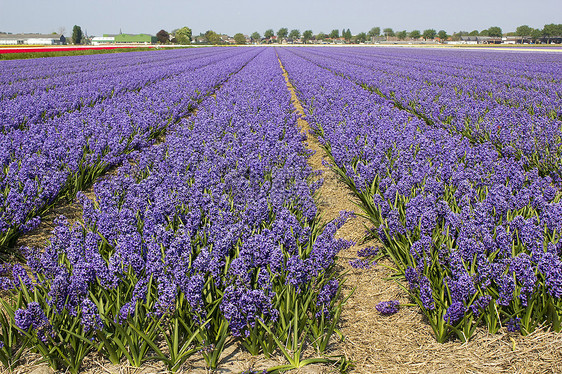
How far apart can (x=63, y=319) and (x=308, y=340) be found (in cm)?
191

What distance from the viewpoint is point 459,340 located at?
127 inches

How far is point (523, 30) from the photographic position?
170 m

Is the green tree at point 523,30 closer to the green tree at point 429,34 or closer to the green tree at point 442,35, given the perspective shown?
the green tree at point 442,35

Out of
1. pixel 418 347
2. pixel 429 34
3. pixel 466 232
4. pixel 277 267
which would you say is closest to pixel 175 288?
pixel 277 267

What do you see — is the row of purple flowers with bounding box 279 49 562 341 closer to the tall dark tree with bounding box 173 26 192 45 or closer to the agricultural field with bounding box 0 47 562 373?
the agricultural field with bounding box 0 47 562 373

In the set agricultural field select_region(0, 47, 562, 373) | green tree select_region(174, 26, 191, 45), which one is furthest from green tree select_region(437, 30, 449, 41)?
agricultural field select_region(0, 47, 562, 373)

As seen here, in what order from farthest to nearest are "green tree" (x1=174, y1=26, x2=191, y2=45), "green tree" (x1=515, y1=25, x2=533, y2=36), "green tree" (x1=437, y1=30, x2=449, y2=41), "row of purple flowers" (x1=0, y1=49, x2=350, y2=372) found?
"green tree" (x1=437, y1=30, x2=449, y2=41) < "green tree" (x1=515, y1=25, x2=533, y2=36) < "green tree" (x1=174, y1=26, x2=191, y2=45) < "row of purple flowers" (x1=0, y1=49, x2=350, y2=372)

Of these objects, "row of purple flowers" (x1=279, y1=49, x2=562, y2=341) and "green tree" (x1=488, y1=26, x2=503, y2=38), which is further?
"green tree" (x1=488, y1=26, x2=503, y2=38)

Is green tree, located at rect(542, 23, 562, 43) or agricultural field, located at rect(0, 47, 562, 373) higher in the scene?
green tree, located at rect(542, 23, 562, 43)

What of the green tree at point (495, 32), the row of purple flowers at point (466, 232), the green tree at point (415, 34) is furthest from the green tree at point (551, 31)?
the row of purple flowers at point (466, 232)

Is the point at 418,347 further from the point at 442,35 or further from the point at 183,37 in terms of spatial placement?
the point at 442,35

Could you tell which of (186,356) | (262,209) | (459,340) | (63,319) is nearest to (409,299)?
(459,340)

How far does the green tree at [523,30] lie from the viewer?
170 metres

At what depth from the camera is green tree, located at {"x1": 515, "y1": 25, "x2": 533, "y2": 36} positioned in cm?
16962
